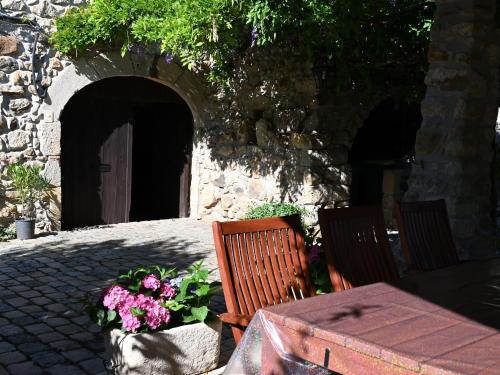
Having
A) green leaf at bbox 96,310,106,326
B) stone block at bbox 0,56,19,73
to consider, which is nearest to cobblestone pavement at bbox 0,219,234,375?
green leaf at bbox 96,310,106,326

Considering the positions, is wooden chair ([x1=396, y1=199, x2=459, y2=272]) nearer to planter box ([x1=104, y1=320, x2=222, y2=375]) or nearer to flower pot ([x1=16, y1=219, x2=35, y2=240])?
planter box ([x1=104, y1=320, x2=222, y2=375])

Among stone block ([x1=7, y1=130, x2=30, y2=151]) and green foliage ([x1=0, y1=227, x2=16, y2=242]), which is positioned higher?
stone block ([x1=7, y1=130, x2=30, y2=151])

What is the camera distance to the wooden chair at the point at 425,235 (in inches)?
123

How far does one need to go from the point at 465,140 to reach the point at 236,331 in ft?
7.73

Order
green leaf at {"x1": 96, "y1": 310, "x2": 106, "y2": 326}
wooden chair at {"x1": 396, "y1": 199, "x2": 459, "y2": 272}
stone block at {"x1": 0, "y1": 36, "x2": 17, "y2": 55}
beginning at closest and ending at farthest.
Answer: green leaf at {"x1": 96, "y1": 310, "x2": 106, "y2": 326} < wooden chair at {"x1": 396, "y1": 199, "x2": 459, "y2": 272} < stone block at {"x1": 0, "y1": 36, "x2": 17, "y2": 55}

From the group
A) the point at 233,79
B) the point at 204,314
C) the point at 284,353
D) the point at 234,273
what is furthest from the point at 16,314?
the point at 233,79

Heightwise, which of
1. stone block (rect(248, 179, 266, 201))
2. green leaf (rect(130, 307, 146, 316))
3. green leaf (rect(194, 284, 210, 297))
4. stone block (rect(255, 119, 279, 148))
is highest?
stone block (rect(255, 119, 279, 148))

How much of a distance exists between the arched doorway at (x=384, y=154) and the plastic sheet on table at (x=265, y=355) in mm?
5968

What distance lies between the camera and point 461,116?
12.9 ft

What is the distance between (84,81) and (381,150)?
412 cm

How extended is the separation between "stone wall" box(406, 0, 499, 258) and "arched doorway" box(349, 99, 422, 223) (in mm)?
3686

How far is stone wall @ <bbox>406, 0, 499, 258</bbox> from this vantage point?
153 inches

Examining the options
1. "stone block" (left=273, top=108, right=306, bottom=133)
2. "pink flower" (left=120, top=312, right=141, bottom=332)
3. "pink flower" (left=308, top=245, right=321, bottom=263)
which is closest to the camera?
"pink flower" (left=120, top=312, right=141, bottom=332)

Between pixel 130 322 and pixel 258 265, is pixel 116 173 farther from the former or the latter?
pixel 258 265
